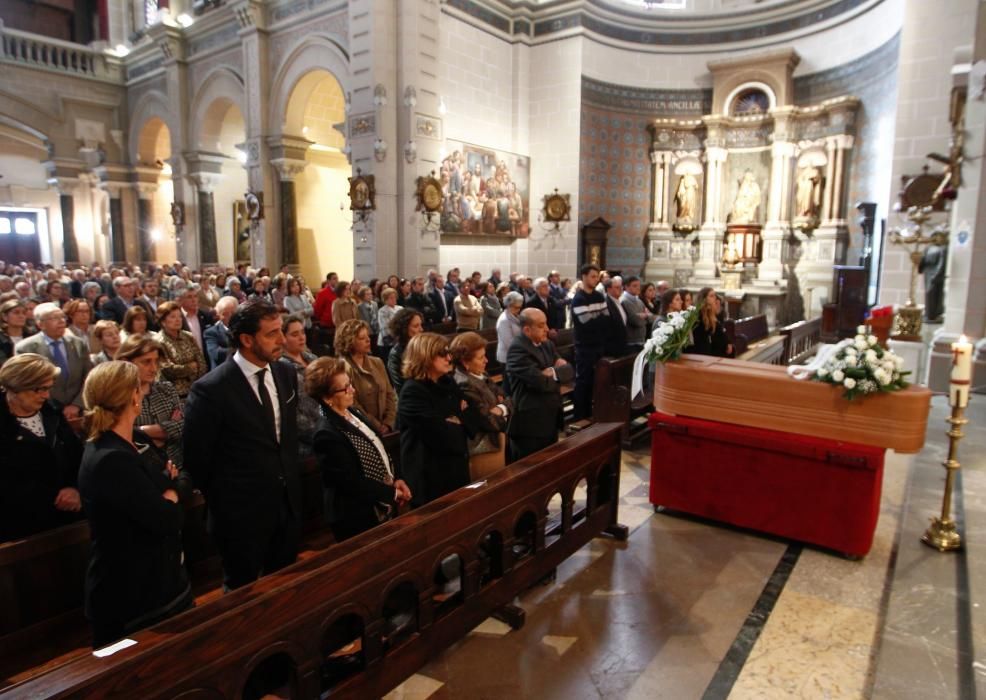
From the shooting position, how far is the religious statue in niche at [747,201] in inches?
600

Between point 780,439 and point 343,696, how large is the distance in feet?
9.09

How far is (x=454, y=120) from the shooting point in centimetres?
1312

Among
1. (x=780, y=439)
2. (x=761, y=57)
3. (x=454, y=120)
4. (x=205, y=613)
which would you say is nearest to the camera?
(x=205, y=613)

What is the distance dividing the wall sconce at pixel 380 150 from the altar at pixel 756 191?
24.5 feet

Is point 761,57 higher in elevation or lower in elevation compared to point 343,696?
higher

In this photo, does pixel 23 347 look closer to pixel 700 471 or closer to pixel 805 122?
pixel 700 471

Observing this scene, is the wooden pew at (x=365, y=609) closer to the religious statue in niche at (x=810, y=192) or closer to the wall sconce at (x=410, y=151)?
the wall sconce at (x=410, y=151)

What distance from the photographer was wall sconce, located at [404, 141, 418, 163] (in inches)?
456

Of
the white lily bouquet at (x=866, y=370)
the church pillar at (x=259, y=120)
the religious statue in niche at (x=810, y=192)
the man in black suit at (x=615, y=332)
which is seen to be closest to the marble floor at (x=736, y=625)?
the white lily bouquet at (x=866, y=370)

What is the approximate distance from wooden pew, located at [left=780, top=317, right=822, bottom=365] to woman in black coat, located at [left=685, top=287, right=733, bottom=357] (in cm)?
353

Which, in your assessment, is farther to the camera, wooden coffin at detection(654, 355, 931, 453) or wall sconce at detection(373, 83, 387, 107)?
wall sconce at detection(373, 83, 387, 107)

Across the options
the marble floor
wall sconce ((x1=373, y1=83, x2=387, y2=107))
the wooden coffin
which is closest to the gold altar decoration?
the marble floor

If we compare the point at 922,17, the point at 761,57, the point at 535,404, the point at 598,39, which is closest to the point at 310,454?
the point at 535,404

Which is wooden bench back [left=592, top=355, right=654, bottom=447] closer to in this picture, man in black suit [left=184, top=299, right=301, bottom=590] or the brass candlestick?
the brass candlestick
